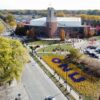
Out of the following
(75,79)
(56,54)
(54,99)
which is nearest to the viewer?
(54,99)

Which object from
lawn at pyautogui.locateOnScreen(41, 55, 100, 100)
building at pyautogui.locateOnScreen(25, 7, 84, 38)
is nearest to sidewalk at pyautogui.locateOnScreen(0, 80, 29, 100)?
lawn at pyautogui.locateOnScreen(41, 55, 100, 100)

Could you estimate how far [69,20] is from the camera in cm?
7438

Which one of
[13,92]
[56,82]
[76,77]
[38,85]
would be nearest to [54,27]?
[76,77]

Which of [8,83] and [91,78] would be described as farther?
[91,78]

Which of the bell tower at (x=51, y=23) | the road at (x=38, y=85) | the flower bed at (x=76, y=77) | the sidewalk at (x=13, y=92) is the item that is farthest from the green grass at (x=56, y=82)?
the bell tower at (x=51, y=23)

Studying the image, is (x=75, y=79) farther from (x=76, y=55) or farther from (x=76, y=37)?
(x=76, y=37)

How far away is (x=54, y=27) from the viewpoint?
69000mm

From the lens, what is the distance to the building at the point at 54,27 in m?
68.6

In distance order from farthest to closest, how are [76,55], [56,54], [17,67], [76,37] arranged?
[76,37] → [56,54] → [76,55] → [17,67]

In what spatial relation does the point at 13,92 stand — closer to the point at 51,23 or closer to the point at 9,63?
the point at 9,63

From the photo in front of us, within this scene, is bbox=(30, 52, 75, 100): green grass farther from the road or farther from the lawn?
the lawn

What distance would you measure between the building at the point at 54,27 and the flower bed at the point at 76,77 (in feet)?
80.2

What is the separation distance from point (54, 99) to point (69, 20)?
47184 mm

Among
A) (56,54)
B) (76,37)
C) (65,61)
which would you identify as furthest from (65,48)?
(76,37)
